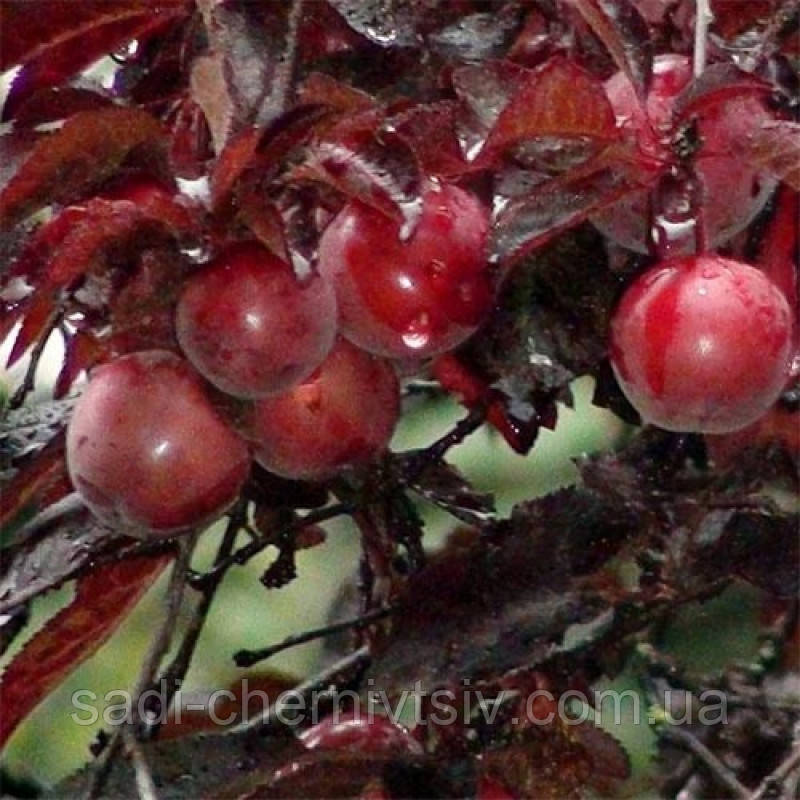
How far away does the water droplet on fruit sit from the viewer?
0.58 m

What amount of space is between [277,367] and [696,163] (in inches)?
6.6

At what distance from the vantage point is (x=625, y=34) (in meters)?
0.54

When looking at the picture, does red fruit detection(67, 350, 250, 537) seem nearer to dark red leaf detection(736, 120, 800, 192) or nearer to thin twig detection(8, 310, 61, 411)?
thin twig detection(8, 310, 61, 411)

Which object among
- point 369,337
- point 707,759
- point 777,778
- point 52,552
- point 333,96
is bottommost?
point 707,759

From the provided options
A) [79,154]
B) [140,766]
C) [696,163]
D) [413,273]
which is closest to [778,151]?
[696,163]

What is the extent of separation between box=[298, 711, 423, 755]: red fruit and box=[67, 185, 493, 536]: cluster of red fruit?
0.53 ft

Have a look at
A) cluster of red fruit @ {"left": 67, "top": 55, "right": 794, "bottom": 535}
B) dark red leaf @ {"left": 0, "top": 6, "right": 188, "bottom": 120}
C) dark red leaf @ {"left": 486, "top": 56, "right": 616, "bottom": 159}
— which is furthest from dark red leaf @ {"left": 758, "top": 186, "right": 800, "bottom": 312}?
dark red leaf @ {"left": 0, "top": 6, "right": 188, "bottom": 120}

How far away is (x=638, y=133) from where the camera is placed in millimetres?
549

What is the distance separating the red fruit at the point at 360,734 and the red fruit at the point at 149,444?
17 cm

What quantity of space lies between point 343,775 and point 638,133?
0.32 metres

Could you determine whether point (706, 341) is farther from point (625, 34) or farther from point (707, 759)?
point (707, 759)

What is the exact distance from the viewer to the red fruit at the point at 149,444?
0.60 m

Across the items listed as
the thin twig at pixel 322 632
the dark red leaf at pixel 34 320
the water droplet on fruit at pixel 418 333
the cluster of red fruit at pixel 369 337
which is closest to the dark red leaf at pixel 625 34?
the cluster of red fruit at pixel 369 337

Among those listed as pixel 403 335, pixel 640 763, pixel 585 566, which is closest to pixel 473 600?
pixel 585 566
